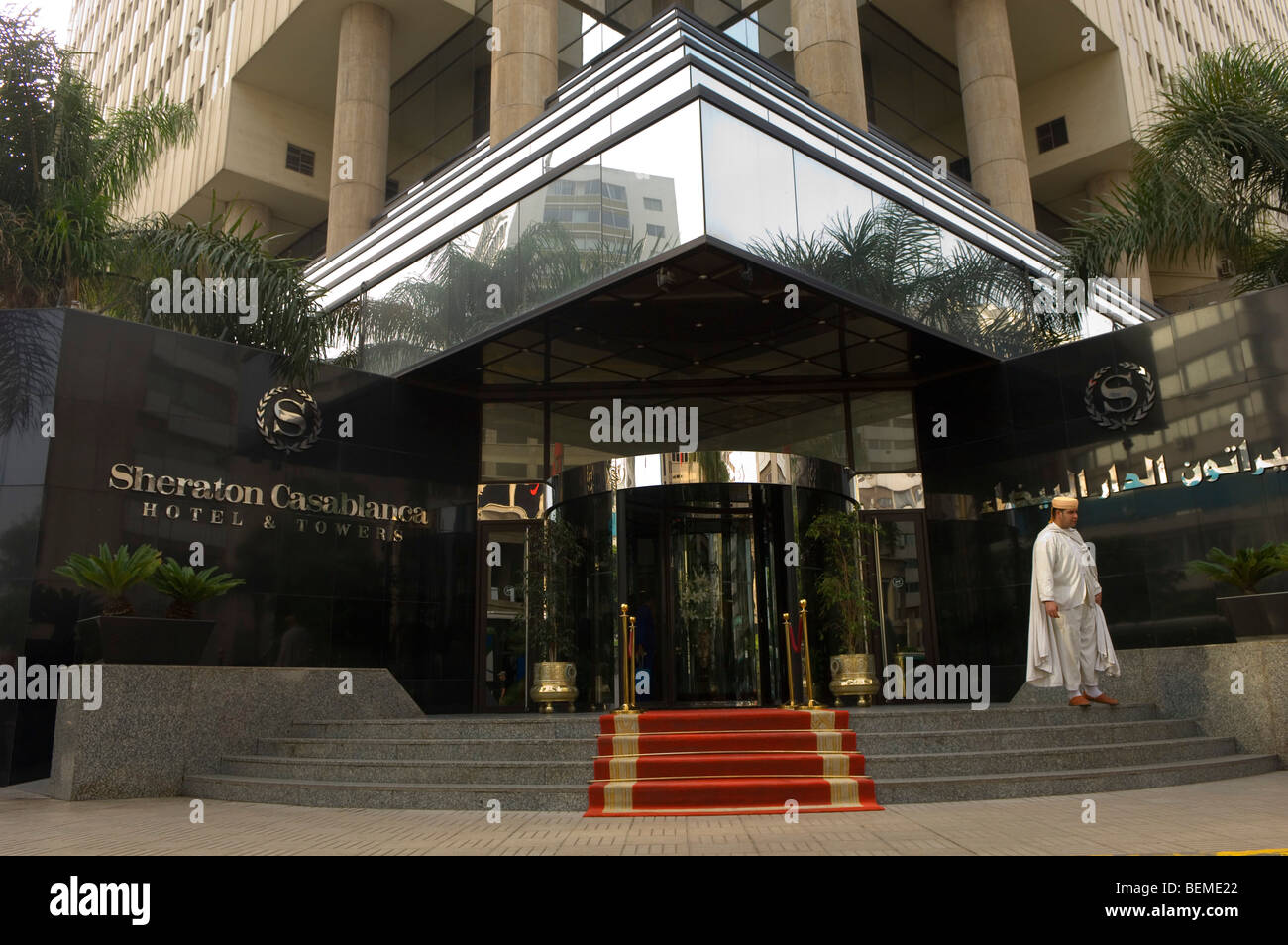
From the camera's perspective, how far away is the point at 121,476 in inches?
486

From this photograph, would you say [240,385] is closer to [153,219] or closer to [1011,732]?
[153,219]

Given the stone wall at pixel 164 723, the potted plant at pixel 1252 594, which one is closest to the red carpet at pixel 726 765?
the stone wall at pixel 164 723

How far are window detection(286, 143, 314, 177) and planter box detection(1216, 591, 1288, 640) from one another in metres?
27.9

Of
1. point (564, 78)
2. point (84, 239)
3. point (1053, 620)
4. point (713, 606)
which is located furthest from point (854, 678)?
point (564, 78)

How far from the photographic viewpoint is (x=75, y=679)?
9.88m

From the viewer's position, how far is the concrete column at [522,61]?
20.6m

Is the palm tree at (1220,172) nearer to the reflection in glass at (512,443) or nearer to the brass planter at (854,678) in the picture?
the brass planter at (854,678)

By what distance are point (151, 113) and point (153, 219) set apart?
2.05 meters

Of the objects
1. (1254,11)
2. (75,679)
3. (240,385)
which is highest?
(1254,11)

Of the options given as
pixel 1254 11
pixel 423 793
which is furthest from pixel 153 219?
pixel 1254 11

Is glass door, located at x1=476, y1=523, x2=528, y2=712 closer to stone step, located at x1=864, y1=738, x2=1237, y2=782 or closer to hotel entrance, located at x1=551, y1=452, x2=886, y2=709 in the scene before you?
hotel entrance, located at x1=551, y1=452, x2=886, y2=709

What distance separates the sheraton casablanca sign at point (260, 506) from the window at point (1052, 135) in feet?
78.9
